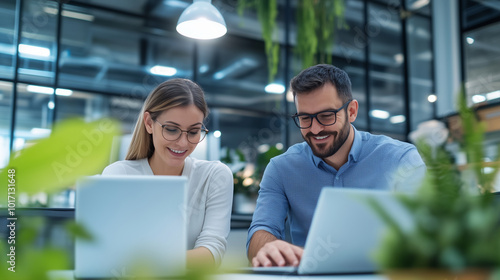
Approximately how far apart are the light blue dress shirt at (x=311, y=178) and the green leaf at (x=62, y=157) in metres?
1.35

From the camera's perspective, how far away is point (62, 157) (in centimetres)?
15

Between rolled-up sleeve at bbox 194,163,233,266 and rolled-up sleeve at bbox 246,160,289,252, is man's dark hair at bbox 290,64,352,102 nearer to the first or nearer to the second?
rolled-up sleeve at bbox 246,160,289,252

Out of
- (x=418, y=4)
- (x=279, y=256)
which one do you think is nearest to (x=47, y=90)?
(x=279, y=256)

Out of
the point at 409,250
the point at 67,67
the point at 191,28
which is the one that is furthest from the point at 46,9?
the point at 409,250

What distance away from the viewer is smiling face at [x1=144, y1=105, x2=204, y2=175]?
1.49 meters

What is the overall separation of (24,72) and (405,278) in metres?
4.21

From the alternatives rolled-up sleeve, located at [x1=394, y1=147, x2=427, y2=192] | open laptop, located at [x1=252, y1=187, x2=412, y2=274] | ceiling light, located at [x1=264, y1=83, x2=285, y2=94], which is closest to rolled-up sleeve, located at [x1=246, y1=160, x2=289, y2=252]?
open laptop, located at [x1=252, y1=187, x2=412, y2=274]

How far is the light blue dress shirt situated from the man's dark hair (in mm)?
183

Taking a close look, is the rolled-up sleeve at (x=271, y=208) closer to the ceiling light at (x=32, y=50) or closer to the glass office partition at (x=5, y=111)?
the glass office partition at (x=5, y=111)

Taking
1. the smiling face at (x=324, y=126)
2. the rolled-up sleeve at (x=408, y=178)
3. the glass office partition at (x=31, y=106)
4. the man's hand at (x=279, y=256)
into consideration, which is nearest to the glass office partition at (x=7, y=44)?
the glass office partition at (x=31, y=106)

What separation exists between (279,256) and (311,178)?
2.10 feet

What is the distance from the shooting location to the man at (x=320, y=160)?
5.09 ft

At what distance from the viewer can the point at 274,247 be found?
1.01 m

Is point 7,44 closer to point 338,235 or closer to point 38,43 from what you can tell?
point 38,43
